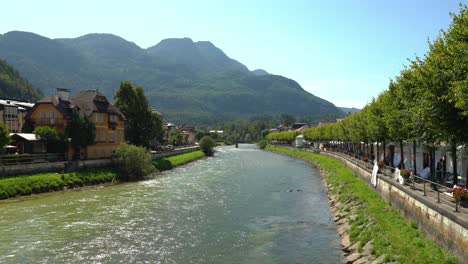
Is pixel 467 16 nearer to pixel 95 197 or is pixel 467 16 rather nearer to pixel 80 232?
pixel 80 232

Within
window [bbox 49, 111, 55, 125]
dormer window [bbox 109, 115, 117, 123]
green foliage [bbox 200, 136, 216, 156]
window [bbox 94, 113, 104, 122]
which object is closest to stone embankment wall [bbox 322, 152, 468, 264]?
window [bbox 49, 111, 55, 125]

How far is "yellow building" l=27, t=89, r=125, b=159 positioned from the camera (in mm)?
62125

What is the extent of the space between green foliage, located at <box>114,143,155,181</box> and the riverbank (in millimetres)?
1503

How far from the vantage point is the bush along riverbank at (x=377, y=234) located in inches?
722

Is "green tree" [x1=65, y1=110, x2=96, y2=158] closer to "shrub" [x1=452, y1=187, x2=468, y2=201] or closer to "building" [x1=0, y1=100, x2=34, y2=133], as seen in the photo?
"building" [x1=0, y1=100, x2=34, y2=133]

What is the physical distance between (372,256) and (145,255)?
505 inches

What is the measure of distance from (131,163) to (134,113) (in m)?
21.2

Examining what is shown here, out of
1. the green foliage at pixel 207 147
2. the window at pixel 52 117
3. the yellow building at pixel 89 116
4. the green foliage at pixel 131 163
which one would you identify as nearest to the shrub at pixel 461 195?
the green foliage at pixel 131 163

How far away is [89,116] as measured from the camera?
6700 cm

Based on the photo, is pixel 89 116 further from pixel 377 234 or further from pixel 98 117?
pixel 377 234

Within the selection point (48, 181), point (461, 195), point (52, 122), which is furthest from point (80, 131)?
point (461, 195)

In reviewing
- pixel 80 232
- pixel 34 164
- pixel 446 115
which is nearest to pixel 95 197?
pixel 34 164

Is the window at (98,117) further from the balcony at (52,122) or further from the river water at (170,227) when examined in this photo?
the river water at (170,227)

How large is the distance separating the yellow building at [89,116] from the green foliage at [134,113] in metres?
3.91
